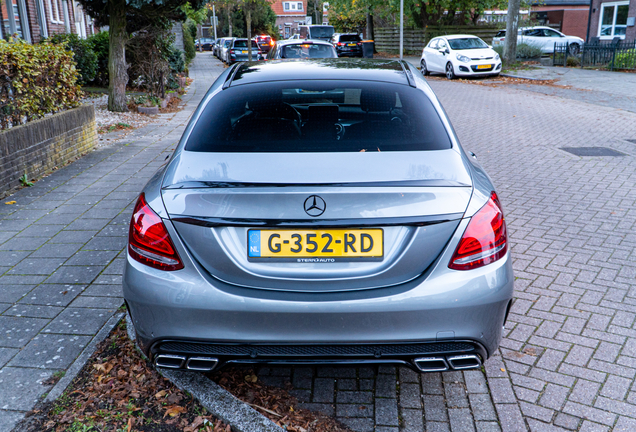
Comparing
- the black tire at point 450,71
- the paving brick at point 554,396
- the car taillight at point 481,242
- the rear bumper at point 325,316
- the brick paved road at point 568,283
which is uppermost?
the car taillight at point 481,242

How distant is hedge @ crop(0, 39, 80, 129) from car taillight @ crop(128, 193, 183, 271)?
5.10m

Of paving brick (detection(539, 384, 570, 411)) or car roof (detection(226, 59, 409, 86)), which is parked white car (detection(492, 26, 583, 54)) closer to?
car roof (detection(226, 59, 409, 86))

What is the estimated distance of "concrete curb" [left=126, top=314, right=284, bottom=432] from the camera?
2.70 meters

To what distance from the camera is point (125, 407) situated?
2.89m

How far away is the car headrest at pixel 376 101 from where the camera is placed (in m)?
3.36

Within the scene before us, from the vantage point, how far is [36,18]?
1859 centimetres

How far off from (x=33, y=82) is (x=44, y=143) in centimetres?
77

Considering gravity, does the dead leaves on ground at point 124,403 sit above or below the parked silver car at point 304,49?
below

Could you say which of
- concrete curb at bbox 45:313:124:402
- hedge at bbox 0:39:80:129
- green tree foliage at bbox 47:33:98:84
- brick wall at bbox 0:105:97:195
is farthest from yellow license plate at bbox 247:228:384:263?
green tree foliage at bbox 47:33:98:84

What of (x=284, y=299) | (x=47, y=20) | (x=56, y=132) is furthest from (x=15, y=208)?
(x=47, y=20)

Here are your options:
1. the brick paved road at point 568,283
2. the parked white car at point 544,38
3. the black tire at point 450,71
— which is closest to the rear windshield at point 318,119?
the brick paved road at point 568,283

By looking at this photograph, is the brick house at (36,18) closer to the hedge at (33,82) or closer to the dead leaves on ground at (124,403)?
the hedge at (33,82)

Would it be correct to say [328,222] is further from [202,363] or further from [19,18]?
[19,18]

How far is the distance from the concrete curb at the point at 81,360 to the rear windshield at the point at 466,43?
70.9ft
